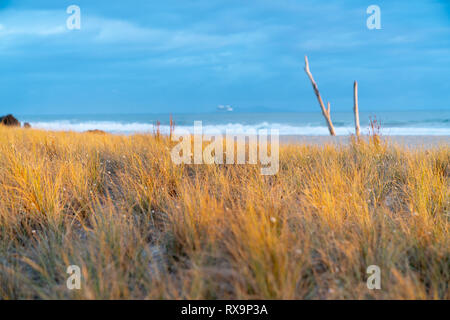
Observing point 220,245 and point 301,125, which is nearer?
point 220,245

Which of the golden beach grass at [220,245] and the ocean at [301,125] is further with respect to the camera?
the ocean at [301,125]

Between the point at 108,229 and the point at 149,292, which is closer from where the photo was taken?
the point at 149,292

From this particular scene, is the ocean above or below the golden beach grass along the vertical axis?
above

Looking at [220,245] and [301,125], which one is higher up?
[301,125]

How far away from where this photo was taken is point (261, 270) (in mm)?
2020

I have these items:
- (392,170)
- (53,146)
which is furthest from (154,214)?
(53,146)

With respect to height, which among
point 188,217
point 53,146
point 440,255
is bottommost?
point 440,255

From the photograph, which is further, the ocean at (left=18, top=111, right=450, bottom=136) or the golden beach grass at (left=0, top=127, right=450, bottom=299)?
the ocean at (left=18, top=111, right=450, bottom=136)

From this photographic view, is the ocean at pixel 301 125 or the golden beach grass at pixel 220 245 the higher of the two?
the ocean at pixel 301 125

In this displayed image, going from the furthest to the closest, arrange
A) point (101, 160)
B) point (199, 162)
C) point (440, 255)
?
point (101, 160), point (199, 162), point (440, 255)
